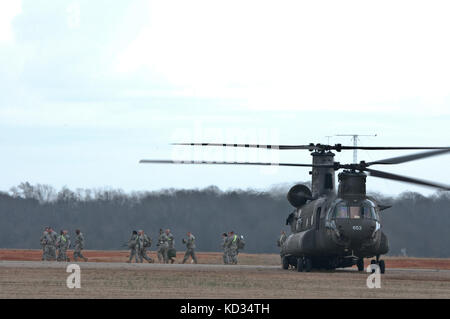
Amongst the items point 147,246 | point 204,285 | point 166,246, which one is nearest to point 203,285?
point 204,285

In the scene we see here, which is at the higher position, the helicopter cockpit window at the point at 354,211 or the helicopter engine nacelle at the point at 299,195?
the helicopter engine nacelle at the point at 299,195

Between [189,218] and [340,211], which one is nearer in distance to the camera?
[340,211]

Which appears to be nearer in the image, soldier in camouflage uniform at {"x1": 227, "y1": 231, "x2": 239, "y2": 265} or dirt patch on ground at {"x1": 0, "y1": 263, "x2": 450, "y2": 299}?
dirt patch on ground at {"x1": 0, "y1": 263, "x2": 450, "y2": 299}

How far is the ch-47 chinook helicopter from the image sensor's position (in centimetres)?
3453

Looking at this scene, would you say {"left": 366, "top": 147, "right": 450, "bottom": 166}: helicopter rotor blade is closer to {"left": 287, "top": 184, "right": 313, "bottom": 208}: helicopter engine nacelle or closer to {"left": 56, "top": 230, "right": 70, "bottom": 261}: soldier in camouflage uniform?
{"left": 287, "top": 184, "right": 313, "bottom": 208}: helicopter engine nacelle

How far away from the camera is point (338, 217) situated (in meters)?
34.7

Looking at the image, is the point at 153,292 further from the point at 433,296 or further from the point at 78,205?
the point at 78,205

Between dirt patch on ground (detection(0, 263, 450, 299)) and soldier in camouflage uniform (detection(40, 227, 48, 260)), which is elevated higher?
soldier in camouflage uniform (detection(40, 227, 48, 260))

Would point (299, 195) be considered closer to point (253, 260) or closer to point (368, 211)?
point (368, 211)

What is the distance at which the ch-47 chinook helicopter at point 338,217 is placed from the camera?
3453 centimetres

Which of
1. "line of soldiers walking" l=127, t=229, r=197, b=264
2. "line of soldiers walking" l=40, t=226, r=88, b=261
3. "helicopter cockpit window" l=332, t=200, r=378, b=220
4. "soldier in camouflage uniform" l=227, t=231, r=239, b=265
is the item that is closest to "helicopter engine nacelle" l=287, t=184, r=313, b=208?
"helicopter cockpit window" l=332, t=200, r=378, b=220

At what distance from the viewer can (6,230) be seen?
3984 inches

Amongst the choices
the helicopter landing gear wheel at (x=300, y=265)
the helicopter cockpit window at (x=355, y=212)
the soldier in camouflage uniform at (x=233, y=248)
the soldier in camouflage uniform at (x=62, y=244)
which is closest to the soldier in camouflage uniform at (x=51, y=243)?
the soldier in camouflage uniform at (x=62, y=244)

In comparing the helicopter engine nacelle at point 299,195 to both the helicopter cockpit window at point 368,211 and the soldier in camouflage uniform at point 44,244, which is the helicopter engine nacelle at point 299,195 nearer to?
the helicopter cockpit window at point 368,211
